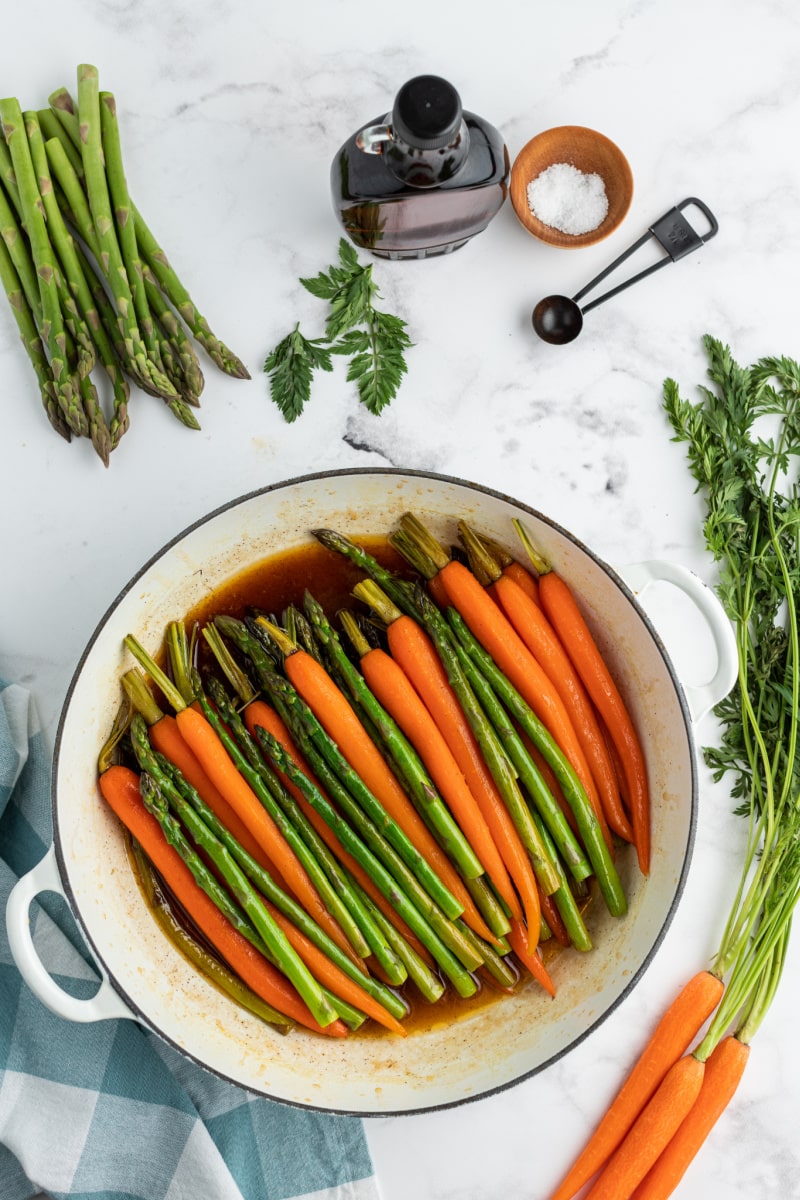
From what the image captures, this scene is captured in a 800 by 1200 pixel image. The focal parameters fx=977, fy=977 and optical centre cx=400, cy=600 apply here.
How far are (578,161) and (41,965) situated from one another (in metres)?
2.08

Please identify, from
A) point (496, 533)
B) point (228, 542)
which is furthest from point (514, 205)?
point (228, 542)

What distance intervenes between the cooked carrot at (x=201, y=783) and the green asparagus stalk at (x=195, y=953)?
0.21m

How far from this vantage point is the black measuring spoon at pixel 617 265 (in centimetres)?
225

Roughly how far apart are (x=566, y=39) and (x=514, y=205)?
0.45m

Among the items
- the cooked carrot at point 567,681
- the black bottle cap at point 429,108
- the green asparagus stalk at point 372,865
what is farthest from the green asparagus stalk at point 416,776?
the black bottle cap at point 429,108

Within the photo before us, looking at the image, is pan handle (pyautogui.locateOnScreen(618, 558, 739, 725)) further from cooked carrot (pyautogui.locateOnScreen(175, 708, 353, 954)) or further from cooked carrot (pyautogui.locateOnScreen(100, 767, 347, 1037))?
cooked carrot (pyautogui.locateOnScreen(100, 767, 347, 1037))

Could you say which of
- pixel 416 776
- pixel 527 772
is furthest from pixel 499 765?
pixel 416 776

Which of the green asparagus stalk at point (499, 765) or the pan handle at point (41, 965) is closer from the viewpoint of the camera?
the pan handle at point (41, 965)

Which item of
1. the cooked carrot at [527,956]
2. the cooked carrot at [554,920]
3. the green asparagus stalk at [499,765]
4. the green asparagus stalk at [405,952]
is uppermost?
the green asparagus stalk at [499,765]

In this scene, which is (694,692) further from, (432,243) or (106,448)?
(106,448)

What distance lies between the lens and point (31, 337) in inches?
85.9

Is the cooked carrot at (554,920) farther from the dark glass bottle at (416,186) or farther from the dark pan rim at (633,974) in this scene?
the dark glass bottle at (416,186)

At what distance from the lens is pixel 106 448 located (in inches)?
85.4

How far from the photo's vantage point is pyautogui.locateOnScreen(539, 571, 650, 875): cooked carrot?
2.14 meters
